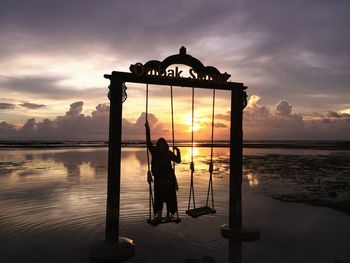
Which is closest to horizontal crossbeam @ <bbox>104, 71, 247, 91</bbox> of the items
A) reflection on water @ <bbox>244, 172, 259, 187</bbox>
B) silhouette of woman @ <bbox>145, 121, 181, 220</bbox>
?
silhouette of woman @ <bbox>145, 121, 181, 220</bbox>

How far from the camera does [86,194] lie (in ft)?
47.5

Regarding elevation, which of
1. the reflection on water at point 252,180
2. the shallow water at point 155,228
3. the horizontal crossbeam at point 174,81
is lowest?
the shallow water at point 155,228

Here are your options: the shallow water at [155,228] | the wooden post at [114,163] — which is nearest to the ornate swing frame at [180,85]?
the wooden post at [114,163]

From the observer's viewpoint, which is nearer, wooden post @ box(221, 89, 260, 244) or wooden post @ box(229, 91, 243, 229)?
wooden post @ box(221, 89, 260, 244)

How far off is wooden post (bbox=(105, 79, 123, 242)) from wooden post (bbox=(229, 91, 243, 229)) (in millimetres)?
3519

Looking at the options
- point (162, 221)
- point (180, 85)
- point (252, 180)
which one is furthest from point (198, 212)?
point (252, 180)

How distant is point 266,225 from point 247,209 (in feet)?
7.04

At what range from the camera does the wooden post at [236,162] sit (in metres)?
9.21

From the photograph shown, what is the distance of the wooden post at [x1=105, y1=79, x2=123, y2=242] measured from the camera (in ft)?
25.6

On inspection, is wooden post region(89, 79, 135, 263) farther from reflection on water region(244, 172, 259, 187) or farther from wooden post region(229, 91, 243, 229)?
reflection on water region(244, 172, 259, 187)

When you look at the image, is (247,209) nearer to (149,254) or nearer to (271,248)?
(271,248)

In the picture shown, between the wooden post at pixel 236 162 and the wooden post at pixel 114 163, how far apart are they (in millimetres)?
3519

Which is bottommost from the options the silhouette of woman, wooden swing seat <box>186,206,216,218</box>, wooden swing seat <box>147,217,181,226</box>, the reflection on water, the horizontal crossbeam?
the reflection on water

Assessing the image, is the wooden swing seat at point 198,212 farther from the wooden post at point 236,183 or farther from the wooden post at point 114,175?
the wooden post at point 114,175
